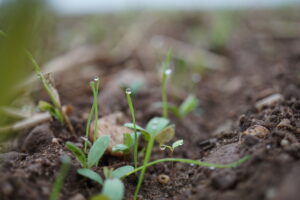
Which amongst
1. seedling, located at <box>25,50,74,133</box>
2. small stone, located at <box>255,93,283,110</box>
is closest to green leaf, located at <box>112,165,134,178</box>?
seedling, located at <box>25,50,74,133</box>

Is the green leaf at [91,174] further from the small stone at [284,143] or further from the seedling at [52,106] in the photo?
the small stone at [284,143]

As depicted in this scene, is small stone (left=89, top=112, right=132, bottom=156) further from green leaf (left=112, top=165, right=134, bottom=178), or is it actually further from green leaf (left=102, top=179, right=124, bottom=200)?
green leaf (left=102, top=179, right=124, bottom=200)

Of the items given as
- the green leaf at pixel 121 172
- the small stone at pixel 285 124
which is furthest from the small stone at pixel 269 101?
the green leaf at pixel 121 172

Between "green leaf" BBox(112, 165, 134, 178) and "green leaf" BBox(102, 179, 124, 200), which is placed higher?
"green leaf" BBox(102, 179, 124, 200)

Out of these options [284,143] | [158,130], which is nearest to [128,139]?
[158,130]

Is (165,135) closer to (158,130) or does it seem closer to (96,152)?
(158,130)

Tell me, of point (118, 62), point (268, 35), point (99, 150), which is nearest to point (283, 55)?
point (268, 35)
